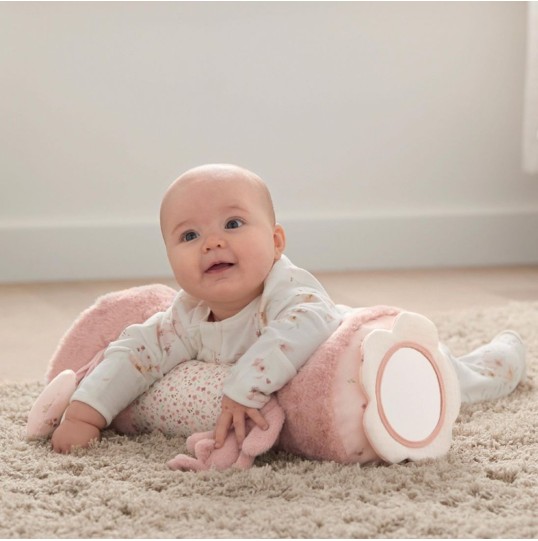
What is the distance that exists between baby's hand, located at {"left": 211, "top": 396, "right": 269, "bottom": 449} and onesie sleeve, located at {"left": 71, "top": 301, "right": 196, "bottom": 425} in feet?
0.58

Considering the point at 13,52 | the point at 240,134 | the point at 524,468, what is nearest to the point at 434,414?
the point at 524,468

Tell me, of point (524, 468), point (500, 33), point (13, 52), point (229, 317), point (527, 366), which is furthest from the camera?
point (500, 33)

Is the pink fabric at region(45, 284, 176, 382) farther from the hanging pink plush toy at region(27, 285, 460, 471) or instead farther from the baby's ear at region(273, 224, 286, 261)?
the baby's ear at region(273, 224, 286, 261)

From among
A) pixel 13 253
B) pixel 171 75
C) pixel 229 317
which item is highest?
pixel 171 75

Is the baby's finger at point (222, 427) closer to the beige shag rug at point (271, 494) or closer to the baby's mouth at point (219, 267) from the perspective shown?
the beige shag rug at point (271, 494)

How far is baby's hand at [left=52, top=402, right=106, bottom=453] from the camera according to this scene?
123 centimetres

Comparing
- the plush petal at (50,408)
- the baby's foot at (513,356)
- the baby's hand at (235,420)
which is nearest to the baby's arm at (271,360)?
the baby's hand at (235,420)

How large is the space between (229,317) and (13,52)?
63.0 inches

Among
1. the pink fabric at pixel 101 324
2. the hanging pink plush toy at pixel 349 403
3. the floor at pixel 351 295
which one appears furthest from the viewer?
the floor at pixel 351 295

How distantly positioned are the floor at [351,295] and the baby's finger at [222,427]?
707 millimetres

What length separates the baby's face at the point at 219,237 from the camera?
125cm

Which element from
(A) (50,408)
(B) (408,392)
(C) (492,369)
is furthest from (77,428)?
(C) (492,369)

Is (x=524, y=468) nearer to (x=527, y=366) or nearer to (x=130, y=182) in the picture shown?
(x=527, y=366)

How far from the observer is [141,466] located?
44.9 inches
